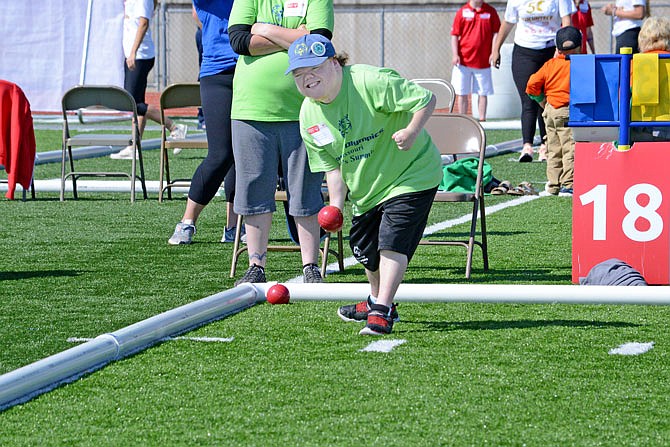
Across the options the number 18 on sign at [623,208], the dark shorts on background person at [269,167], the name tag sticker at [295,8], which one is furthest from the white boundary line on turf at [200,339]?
the number 18 on sign at [623,208]

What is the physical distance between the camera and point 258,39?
21.5 feet

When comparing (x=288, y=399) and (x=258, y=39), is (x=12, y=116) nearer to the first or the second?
(x=258, y=39)

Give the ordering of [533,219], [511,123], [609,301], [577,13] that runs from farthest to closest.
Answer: [511,123] < [577,13] < [533,219] < [609,301]

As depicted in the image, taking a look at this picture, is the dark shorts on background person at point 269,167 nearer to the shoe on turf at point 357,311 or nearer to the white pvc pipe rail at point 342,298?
the white pvc pipe rail at point 342,298

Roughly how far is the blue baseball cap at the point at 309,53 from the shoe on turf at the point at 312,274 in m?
1.66

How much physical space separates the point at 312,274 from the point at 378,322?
131 cm

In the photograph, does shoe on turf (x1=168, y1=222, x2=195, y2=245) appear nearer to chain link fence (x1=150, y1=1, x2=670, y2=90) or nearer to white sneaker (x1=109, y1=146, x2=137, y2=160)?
white sneaker (x1=109, y1=146, x2=137, y2=160)

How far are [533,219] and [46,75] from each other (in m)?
11.3

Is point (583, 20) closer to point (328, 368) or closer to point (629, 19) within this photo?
point (629, 19)

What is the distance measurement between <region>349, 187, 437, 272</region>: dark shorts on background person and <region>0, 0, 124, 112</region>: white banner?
551 inches

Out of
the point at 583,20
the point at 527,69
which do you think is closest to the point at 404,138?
the point at 527,69

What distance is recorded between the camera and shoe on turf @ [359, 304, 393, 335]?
216 inches

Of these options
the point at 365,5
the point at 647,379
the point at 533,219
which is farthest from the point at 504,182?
the point at 365,5

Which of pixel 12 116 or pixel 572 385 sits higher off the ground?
pixel 12 116
